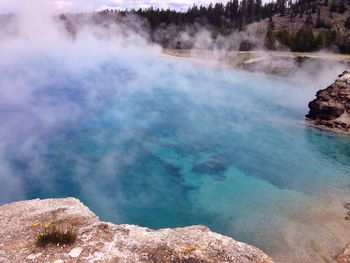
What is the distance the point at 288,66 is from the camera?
54.4m

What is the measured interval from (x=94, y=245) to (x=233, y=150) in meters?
16.9

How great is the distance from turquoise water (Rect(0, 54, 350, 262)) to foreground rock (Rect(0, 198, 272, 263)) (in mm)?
4688

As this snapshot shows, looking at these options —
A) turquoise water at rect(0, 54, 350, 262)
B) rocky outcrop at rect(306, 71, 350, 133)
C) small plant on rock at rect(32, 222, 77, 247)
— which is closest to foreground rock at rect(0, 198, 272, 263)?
small plant on rock at rect(32, 222, 77, 247)

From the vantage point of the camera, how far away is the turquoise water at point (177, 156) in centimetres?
1758

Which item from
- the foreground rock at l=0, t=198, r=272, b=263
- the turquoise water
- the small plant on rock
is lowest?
the turquoise water

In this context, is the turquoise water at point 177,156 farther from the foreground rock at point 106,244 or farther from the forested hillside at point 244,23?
the forested hillside at point 244,23

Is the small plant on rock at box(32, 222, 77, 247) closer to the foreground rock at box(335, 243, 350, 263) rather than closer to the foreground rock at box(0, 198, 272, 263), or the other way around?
the foreground rock at box(0, 198, 272, 263)

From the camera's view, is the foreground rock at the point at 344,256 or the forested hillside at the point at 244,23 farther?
the forested hillside at the point at 244,23

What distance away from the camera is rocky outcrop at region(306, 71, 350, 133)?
102 ft

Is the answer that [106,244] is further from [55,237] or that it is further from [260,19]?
[260,19]

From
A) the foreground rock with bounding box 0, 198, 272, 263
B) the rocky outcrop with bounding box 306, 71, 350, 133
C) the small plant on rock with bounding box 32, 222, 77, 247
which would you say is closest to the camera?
the foreground rock with bounding box 0, 198, 272, 263

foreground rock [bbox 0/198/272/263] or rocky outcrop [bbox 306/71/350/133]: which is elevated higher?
foreground rock [bbox 0/198/272/263]

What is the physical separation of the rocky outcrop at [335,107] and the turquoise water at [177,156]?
154 cm

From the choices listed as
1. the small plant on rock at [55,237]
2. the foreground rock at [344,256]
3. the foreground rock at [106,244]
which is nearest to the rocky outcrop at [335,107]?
the foreground rock at [344,256]
